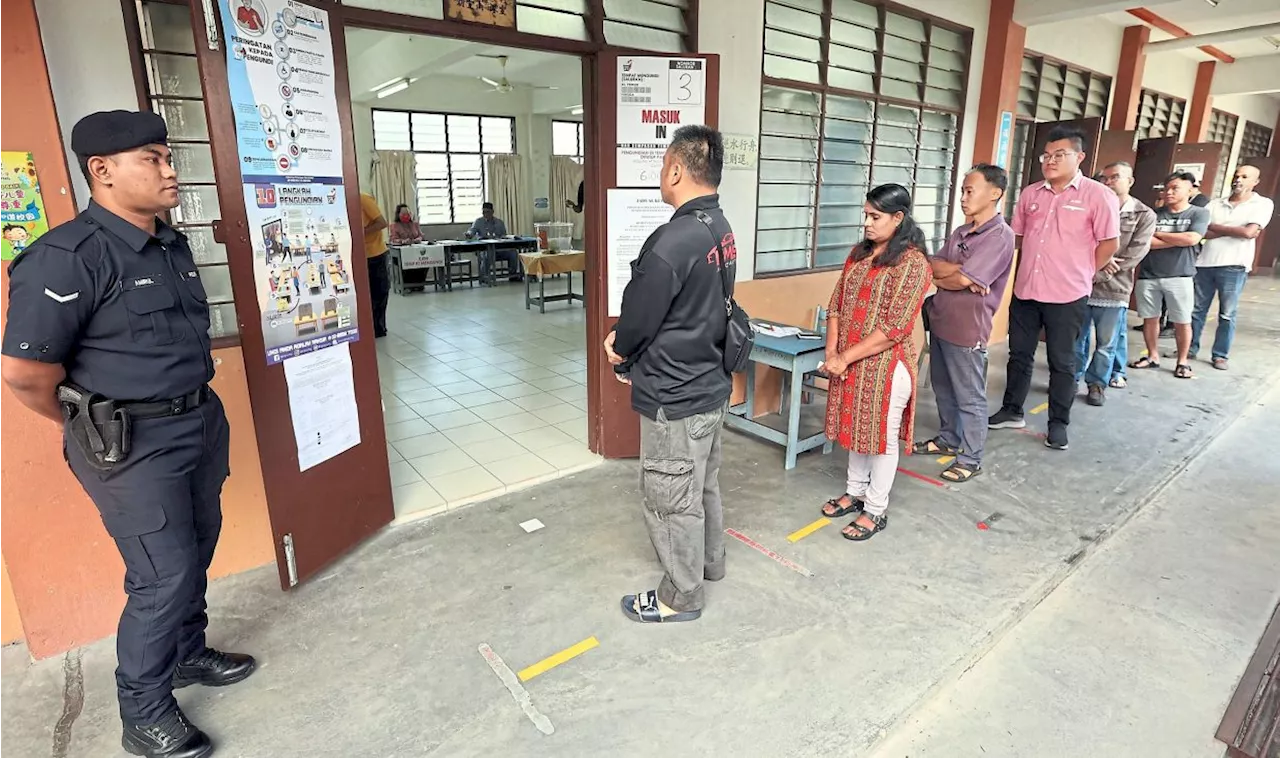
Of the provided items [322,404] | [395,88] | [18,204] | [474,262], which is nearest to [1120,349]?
[322,404]

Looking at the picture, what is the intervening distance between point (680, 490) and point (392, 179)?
10.8 meters

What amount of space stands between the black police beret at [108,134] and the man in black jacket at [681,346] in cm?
126

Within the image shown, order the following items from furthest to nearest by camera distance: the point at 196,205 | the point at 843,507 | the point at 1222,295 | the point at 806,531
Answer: the point at 1222,295, the point at 843,507, the point at 806,531, the point at 196,205

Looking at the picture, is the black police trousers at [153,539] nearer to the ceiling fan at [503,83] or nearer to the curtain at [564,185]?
the ceiling fan at [503,83]

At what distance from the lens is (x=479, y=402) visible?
4.72 m

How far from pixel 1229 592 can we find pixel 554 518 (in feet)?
8.62

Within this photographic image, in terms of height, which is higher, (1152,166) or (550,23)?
(550,23)

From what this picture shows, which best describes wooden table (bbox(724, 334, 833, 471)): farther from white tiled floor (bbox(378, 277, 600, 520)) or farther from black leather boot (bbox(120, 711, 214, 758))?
black leather boot (bbox(120, 711, 214, 758))

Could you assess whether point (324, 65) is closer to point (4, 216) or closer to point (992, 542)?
point (4, 216)

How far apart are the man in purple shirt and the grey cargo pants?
1.72m

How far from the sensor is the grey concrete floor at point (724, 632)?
189cm

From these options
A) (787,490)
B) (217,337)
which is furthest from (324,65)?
(787,490)

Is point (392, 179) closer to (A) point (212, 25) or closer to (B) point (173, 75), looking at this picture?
(B) point (173, 75)

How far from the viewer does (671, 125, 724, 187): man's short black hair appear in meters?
2.03
